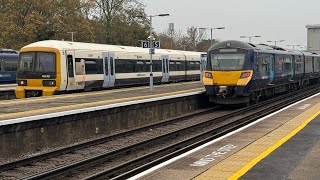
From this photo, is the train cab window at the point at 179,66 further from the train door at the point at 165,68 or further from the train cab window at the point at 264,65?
the train cab window at the point at 264,65

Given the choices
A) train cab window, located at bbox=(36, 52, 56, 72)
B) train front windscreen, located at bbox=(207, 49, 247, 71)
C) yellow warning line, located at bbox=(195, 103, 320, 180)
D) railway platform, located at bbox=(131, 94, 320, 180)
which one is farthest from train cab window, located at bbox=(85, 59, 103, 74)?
yellow warning line, located at bbox=(195, 103, 320, 180)

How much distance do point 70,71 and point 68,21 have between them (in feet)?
114

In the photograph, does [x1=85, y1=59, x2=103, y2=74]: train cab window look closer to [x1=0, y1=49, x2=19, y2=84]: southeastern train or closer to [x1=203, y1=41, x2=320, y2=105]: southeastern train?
[x1=203, y1=41, x2=320, y2=105]: southeastern train

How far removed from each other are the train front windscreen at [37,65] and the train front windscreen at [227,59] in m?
7.52

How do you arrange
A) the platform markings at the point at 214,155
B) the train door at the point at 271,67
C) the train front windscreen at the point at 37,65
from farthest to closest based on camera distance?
the train door at the point at 271,67
the train front windscreen at the point at 37,65
the platform markings at the point at 214,155

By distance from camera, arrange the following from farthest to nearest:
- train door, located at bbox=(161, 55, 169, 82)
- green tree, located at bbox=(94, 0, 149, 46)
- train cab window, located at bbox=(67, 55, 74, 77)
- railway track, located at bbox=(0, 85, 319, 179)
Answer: green tree, located at bbox=(94, 0, 149, 46) → train door, located at bbox=(161, 55, 169, 82) → train cab window, located at bbox=(67, 55, 74, 77) → railway track, located at bbox=(0, 85, 319, 179)

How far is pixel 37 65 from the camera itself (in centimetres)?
2139

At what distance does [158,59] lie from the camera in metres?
32.9

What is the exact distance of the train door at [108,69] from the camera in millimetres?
25031

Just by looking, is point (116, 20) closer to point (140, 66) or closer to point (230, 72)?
point (140, 66)

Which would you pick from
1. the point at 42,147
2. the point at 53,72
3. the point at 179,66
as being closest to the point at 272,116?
the point at 42,147

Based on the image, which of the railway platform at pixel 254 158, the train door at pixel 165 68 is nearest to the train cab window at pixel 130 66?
the train door at pixel 165 68

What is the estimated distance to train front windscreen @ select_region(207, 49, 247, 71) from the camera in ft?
66.4

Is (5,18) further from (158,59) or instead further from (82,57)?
(82,57)
